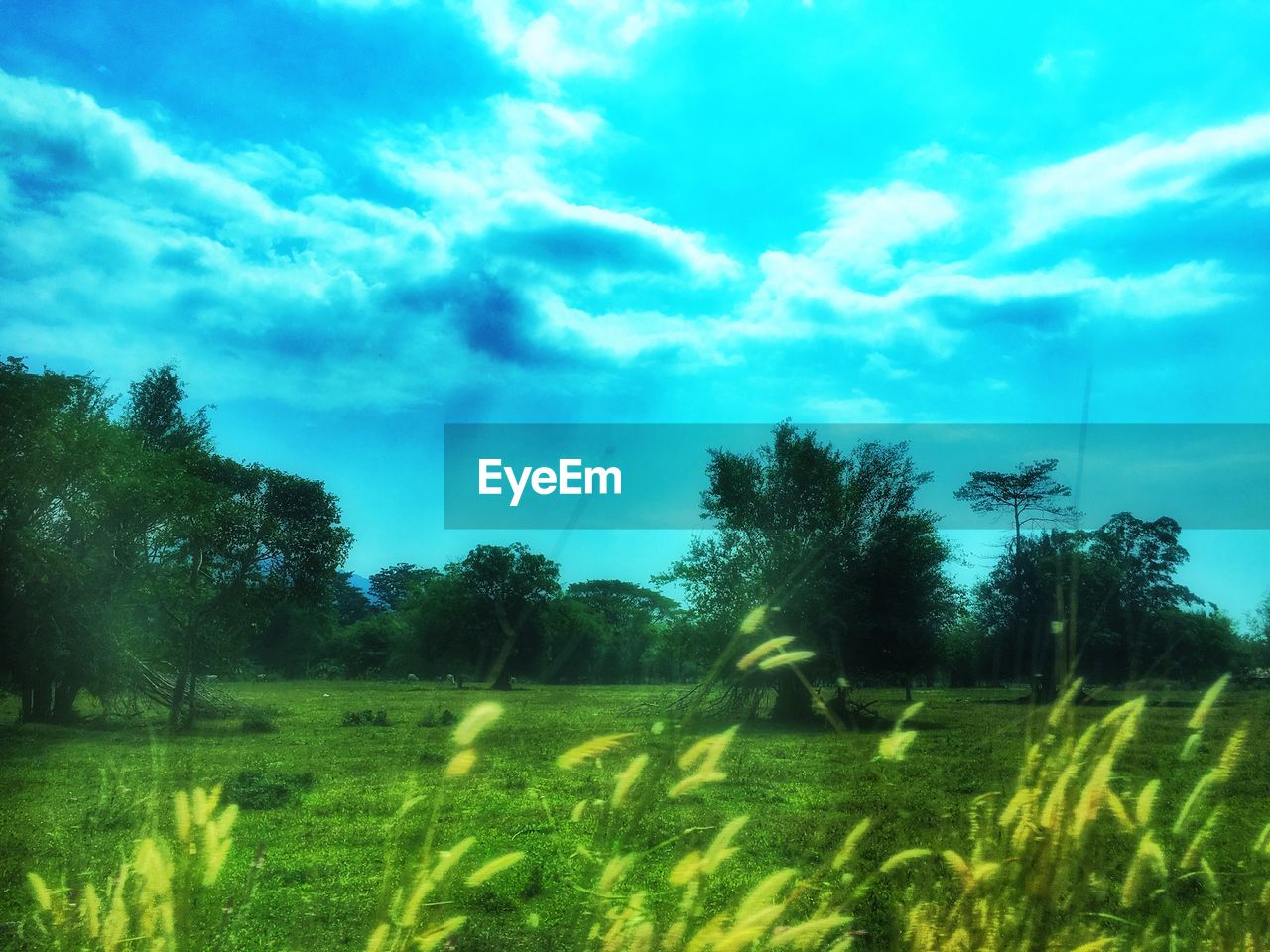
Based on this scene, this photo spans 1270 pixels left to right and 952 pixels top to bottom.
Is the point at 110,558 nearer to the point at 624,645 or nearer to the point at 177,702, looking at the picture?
the point at 177,702

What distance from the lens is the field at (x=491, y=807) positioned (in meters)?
6.28

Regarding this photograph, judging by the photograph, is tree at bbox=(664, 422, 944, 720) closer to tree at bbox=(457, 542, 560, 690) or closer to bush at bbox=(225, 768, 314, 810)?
bush at bbox=(225, 768, 314, 810)

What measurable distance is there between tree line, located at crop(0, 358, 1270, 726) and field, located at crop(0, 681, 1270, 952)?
2018 millimetres

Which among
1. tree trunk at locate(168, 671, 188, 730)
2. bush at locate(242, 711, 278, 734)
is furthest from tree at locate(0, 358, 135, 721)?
bush at locate(242, 711, 278, 734)

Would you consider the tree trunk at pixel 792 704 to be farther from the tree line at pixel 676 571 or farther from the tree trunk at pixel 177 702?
the tree trunk at pixel 177 702

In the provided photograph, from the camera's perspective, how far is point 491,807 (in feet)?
34.2

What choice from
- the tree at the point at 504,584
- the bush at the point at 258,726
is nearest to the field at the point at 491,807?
the bush at the point at 258,726

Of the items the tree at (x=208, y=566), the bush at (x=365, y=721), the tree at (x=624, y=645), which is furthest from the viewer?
the tree at (x=624, y=645)

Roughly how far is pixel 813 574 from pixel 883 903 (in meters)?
21.3

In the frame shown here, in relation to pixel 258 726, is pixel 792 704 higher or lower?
lower

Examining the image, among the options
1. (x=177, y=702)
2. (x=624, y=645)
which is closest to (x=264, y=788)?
(x=177, y=702)

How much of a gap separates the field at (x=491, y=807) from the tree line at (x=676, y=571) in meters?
2.02

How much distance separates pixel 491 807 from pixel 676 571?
18925mm

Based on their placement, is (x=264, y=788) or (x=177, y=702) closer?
(x=264, y=788)
